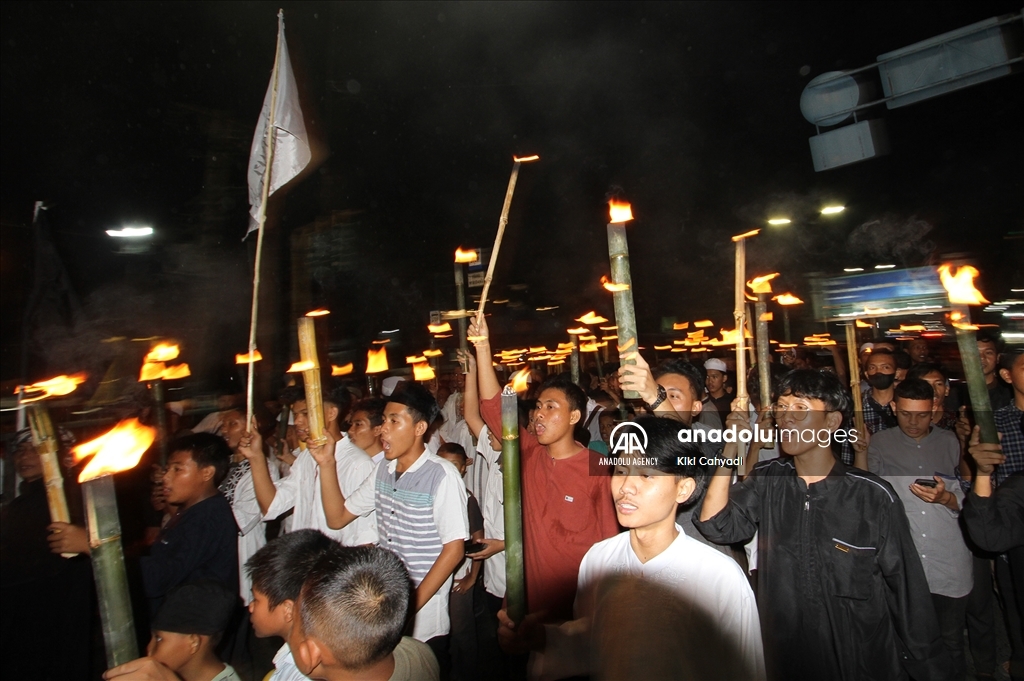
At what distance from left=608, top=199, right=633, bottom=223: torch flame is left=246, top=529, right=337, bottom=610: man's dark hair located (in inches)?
69.5

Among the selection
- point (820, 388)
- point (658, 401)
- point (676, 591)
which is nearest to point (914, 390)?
point (820, 388)

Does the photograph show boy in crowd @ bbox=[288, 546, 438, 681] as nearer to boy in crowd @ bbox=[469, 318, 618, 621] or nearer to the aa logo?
the aa logo

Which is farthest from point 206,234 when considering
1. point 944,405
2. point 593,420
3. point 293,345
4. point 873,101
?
point 944,405

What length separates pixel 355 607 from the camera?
1.88 meters

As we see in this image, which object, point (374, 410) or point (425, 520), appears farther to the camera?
point (374, 410)

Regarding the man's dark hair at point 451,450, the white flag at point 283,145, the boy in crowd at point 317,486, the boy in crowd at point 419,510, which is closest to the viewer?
the boy in crowd at point 419,510

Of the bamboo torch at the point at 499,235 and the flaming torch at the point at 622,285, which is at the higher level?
the bamboo torch at the point at 499,235

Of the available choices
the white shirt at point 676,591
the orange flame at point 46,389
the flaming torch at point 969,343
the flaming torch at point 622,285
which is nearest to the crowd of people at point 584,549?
the white shirt at point 676,591

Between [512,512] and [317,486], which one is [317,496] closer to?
[317,486]

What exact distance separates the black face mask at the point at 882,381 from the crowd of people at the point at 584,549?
0.07 feet

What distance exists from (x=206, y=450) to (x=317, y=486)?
0.74 m

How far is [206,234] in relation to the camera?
12.6 metres

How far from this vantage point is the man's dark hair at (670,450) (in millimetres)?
2078

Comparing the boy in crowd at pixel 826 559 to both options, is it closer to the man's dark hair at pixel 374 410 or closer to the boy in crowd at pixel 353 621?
the boy in crowd at pixel 353 621
